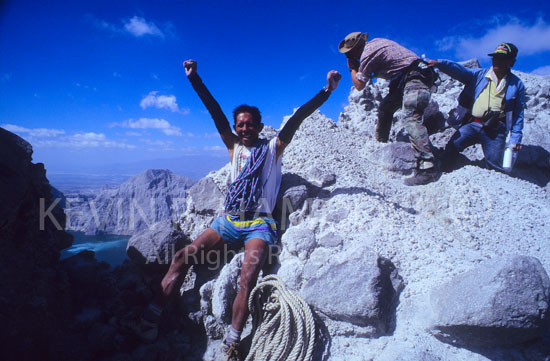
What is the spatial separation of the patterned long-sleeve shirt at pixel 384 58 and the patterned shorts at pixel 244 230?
247cm

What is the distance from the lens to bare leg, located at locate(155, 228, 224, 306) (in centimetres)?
258

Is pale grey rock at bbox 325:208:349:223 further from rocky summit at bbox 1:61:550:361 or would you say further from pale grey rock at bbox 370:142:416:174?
pale grey rock at bbox 370:142:416:174

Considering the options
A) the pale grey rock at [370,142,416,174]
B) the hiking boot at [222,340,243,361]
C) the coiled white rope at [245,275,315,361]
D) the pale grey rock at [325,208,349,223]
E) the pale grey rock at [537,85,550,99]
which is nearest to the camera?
the coiled white rope at [245,275,315,361]

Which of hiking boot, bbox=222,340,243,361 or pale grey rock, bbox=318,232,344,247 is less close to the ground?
pale grey rock, bbox=318,232,344,247

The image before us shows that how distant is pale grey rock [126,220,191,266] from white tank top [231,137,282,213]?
3.72 ft

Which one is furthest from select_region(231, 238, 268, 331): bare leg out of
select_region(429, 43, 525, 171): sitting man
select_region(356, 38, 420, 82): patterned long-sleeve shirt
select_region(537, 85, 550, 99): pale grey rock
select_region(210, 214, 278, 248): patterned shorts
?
select_region(537, 85, 550, 99): pale grey rock

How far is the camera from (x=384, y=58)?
3393 mm

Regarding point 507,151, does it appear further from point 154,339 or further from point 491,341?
point 154,339

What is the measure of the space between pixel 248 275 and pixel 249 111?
2179 millimetres

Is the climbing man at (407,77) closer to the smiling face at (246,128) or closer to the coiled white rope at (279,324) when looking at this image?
the smiling face at (246,128)

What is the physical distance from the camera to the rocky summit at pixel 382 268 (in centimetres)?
175

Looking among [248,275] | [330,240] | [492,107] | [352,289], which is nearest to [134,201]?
[248,275]

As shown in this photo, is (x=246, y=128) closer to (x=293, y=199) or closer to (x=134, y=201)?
(x=293, y=199)

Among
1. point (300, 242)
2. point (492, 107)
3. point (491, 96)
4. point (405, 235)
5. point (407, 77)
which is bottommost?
point (300, 242)
